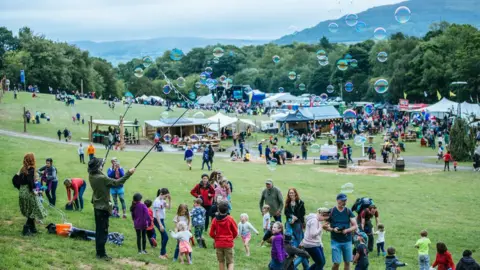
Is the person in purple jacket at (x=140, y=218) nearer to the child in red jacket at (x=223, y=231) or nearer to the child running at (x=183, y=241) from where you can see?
the child running at (x=183, y=241)

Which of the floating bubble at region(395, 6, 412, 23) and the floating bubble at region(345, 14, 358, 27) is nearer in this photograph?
the floating bubble at region(395, 6, 412, 23)

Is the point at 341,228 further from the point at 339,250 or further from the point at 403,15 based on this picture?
the point at 403,15

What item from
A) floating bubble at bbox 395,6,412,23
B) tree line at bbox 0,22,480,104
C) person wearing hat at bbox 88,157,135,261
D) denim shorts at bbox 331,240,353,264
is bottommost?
denim shorts at bbox 331,240,353,264

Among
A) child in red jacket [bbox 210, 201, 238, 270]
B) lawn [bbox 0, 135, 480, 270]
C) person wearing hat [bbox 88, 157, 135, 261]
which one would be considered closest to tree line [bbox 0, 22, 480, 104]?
lawn [bbox 0, 135, 480, 270]

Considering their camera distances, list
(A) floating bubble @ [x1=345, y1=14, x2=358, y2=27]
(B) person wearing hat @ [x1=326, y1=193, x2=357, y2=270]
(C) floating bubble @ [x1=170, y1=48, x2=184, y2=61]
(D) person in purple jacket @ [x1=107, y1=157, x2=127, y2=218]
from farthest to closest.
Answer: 1. (C) floating bubble @ [x1=170, y1=48, x2=184, y2=61]
2. (A) floating bubble @ [x1=345, y1=14, x2=358, y2=27]
3. (D) person in purple jacket @ [x1=107, y1=157, x2=127, y2=218]
4. (B) person wearing hat @ [x1=326, y1=193, x2=357, y2=270]

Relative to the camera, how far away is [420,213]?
2308 cm

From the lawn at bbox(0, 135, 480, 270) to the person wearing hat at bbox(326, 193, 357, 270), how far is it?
2316mm

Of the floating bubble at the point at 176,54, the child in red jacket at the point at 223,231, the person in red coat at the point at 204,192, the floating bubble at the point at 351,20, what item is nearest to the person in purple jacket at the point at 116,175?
the person in red coat at the point at 204,192

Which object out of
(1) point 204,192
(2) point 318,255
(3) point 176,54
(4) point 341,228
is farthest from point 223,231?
(3) point 176,54

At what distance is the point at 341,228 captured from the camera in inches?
456

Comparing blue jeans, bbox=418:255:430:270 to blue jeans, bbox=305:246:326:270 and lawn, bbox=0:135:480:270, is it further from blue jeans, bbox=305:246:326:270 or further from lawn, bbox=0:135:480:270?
blue jeans, bbox=305:246:326:270

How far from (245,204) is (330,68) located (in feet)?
348

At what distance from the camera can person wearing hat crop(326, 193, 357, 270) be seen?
11547 millimetres

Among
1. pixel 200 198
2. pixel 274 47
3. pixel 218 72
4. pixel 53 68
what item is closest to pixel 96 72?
pixel 53 68
